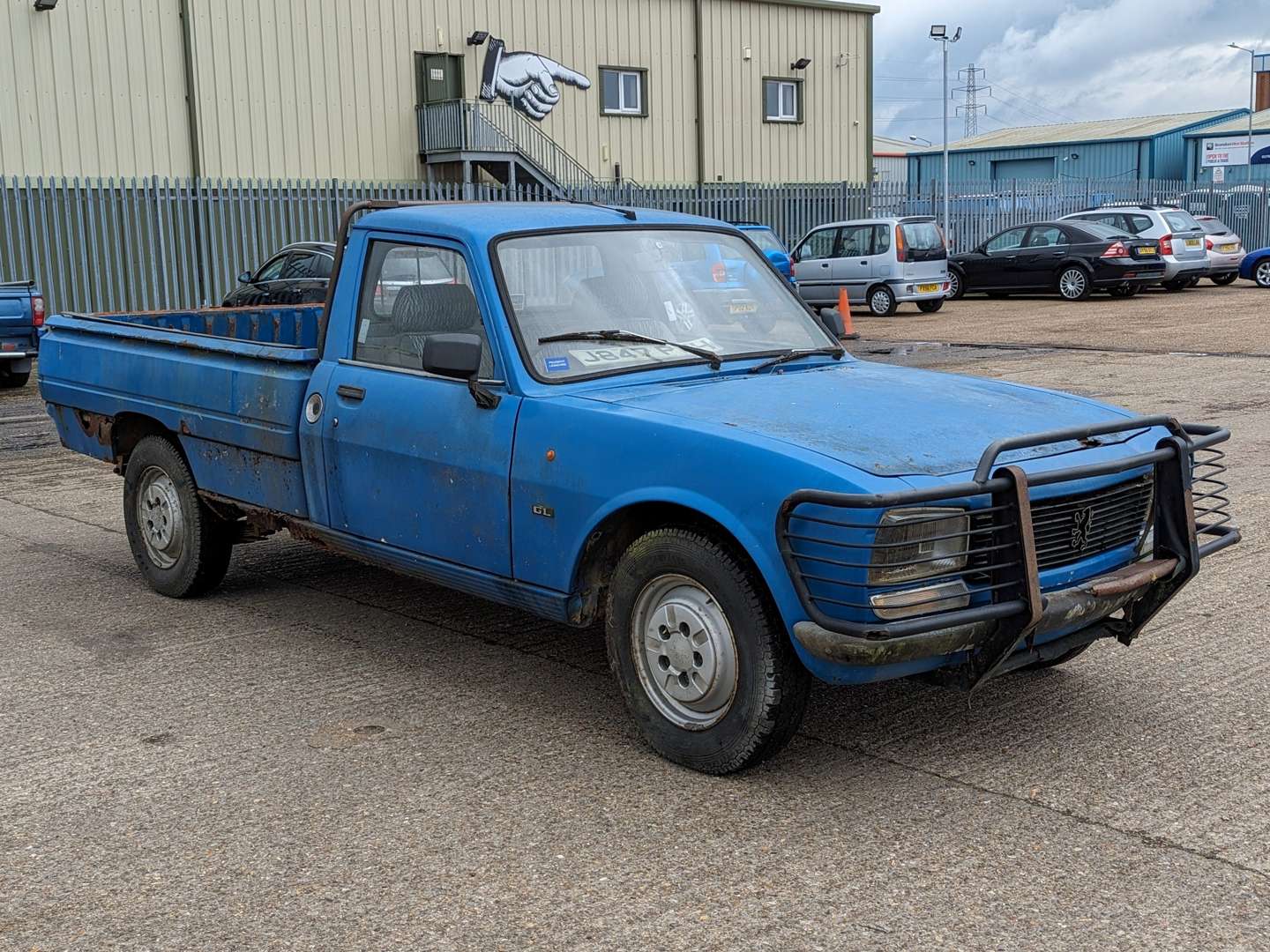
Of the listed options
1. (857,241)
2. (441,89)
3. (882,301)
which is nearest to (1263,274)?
(882,301)

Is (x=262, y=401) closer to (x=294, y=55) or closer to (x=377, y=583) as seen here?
(x=377, y=583)

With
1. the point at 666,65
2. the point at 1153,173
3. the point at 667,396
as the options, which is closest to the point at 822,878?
the point at 667,396

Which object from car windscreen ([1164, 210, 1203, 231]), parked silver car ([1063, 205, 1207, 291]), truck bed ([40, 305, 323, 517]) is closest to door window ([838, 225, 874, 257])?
parked silver car ([1063, 205, 1207, 291])

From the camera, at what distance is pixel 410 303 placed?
5441 mm

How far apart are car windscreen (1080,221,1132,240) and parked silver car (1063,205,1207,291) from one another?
22 centimetres

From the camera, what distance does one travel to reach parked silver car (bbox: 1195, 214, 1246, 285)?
29.9 m

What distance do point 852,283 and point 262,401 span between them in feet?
67.3

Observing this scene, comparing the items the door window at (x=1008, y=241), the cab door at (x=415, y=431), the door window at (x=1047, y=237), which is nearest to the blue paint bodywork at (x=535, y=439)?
the cab door at (x=415, y=431)

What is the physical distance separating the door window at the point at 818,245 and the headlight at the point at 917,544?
22022 mm

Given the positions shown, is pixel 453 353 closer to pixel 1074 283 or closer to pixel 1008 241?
pixel 1074 283

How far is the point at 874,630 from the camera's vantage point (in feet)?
12.7

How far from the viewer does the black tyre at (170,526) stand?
6484 millimetres

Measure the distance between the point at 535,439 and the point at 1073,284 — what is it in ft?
79.6

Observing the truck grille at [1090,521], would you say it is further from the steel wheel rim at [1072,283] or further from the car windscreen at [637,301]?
the steel wheel rim at [1072,283]
